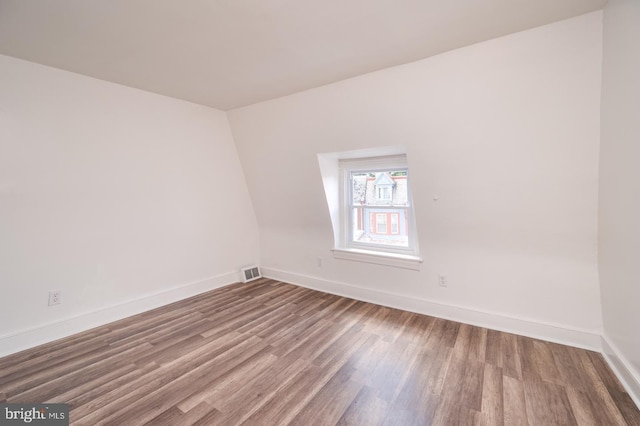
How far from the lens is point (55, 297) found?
8.04ft

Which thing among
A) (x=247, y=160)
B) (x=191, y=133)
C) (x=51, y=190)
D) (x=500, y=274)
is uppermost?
(x=191, y=133)

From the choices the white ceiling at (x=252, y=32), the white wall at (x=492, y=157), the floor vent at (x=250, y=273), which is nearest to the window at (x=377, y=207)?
the white wall at (x=492, y=157)

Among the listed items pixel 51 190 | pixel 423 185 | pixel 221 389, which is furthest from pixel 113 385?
pixel 423 185

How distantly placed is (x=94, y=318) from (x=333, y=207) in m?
2.82

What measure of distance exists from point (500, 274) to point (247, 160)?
3.27m

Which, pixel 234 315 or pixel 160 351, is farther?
pixel 234 315

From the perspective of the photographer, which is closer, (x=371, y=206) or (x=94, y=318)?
(x=94, y=318)

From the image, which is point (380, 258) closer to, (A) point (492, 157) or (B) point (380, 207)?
(B) point (380, 207)

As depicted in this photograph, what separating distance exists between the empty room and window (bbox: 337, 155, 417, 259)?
0.12 ft

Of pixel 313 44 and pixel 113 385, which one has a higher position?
pixel 313 44

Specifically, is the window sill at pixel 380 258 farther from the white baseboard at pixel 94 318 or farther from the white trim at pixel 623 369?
the white baseboard at pixel 94 318

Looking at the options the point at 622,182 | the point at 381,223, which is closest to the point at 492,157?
the point at 622,182

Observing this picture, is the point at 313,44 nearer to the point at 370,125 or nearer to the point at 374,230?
the point at 370,125

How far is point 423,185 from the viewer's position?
2.63 meters
